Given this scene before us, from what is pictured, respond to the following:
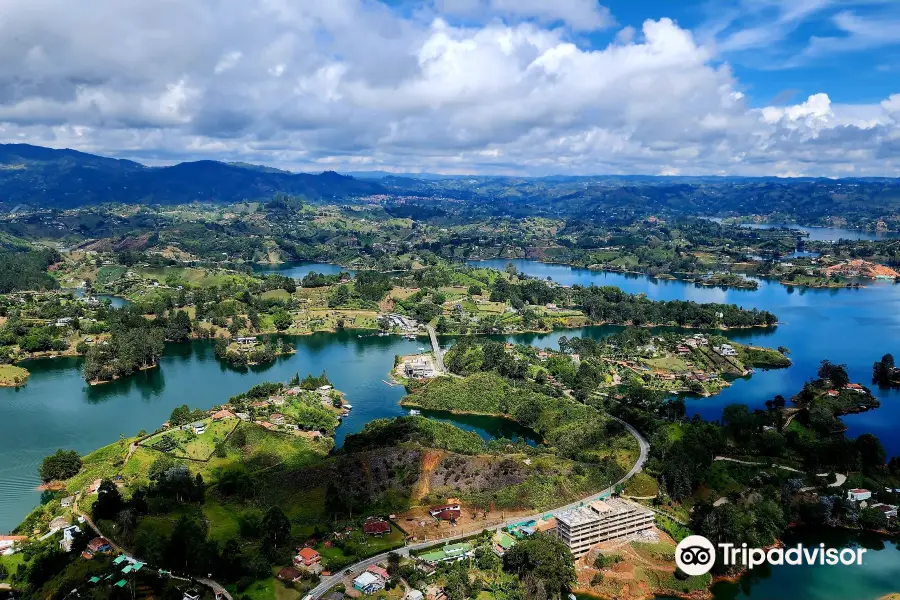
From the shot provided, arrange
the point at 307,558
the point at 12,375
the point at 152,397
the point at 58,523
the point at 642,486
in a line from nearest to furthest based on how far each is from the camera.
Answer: the point at 307,558, the point at 58,523, the point at 642,486, the point at 152,397, the point at 12,375

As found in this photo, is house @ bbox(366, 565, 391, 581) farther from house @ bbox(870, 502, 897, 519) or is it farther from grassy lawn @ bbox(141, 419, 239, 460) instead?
house @ bbox(870, 502, 897, 519)

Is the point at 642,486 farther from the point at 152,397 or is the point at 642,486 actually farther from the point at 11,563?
the point at 152,397

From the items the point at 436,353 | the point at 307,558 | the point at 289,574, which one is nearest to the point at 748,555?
the point at 307,558

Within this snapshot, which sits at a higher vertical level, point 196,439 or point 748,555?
point 748,555

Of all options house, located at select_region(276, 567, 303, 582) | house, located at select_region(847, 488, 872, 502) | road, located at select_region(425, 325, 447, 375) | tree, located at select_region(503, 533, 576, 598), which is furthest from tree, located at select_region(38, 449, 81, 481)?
house, located at select_region(847, 488, 872, 502)

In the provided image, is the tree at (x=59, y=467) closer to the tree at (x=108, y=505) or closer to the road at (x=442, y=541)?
the tree at (x=108, y=505)

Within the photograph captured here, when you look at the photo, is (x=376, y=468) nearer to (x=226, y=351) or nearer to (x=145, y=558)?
(x=145, y=558)

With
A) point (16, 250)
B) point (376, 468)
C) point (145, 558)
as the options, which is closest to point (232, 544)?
point (145, 558)
